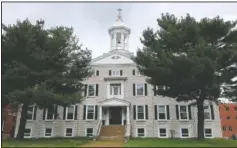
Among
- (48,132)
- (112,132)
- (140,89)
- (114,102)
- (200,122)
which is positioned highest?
(140,89)

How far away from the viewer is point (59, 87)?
71.7ft

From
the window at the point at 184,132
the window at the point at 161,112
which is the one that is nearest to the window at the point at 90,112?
the window at the point at 161,112

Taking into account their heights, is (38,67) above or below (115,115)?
above

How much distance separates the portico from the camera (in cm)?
2712

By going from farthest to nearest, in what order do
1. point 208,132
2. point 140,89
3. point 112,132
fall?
point 140,89
point 208,132
point 112,132

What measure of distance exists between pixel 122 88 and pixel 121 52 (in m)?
4.31

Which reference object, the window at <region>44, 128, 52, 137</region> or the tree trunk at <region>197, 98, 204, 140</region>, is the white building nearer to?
the window at <region>44, 128, 52, 137</region>

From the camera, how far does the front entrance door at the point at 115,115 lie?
28.1 meters

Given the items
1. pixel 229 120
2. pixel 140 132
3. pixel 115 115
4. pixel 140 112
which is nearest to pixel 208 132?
pixel 140 132

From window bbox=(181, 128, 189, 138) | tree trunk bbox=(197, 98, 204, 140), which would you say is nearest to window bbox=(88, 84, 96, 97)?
window bbox=(181, 128, 189, 138)

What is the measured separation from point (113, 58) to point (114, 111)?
588 cm

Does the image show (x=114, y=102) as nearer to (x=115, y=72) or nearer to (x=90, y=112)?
(x=90, y=112)

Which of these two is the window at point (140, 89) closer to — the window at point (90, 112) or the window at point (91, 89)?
the window at point (91, 89)

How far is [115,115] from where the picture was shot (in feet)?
93.0
